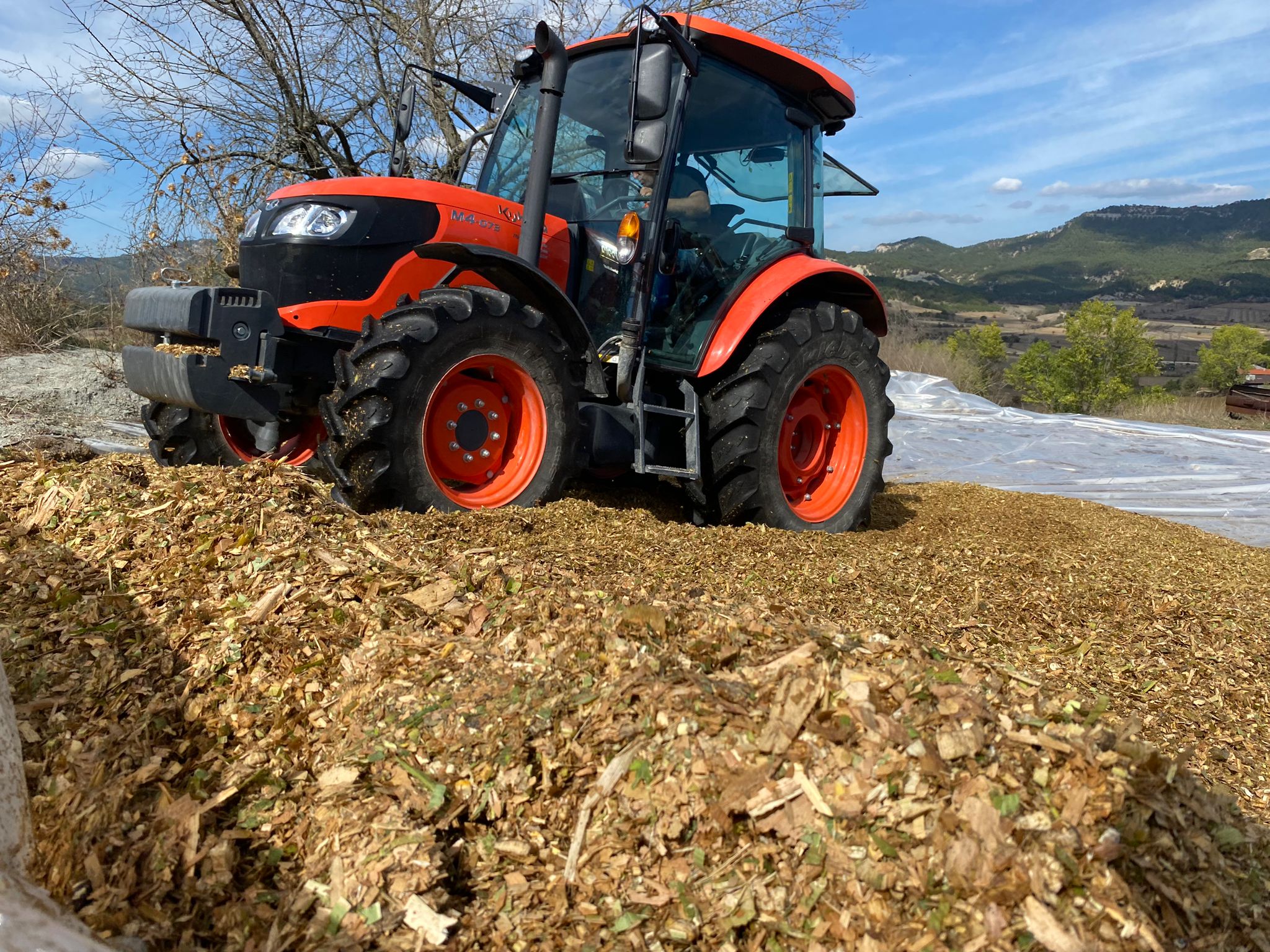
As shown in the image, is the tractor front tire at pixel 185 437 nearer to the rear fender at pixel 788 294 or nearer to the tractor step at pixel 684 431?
the tractor step at pixel 684 431

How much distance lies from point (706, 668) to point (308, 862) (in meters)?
0.89

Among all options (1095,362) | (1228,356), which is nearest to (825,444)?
(1095,362)

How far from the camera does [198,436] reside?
14.6ft

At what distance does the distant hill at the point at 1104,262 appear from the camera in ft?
346

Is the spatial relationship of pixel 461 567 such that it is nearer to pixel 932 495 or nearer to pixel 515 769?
pixel 515 769

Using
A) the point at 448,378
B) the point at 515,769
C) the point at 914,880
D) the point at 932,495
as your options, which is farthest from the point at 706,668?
the point at 932,495

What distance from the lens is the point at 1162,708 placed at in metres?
2.73

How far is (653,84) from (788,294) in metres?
1.48

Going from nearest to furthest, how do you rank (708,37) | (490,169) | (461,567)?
(461,567)
(708,37)
(490,169)

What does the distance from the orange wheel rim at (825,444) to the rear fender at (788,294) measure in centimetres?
52

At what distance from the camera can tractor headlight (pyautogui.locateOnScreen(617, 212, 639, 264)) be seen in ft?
14.0

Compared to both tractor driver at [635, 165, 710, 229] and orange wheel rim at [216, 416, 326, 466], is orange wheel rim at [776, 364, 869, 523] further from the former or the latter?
orange wheel rim at [216, 416, 326, 466]

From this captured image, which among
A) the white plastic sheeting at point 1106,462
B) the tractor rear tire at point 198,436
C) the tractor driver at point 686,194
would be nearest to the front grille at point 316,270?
the tractor rear tire at point 198,436

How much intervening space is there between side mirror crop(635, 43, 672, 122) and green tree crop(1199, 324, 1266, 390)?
1725 inches
